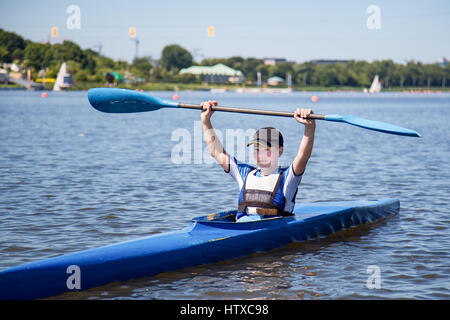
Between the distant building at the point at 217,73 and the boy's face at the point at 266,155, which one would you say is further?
the distant building at the point at 217,73

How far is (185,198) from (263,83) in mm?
190970

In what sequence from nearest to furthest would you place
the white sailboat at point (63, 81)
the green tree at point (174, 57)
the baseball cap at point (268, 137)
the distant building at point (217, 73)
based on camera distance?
the baseball cap at point (268, 137) → the white sailboat at point (63, 81) → the green tree at point (174, 57) → the distant building at point (217, 73)

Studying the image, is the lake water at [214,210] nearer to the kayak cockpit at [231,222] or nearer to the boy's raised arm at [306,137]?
the kayak cockpit at [231,222]

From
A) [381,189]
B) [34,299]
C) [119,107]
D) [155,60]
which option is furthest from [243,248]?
[155,60]

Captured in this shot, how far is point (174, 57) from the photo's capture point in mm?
170750

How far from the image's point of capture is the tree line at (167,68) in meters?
122

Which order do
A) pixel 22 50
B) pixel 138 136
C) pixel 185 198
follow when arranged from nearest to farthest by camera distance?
pixel 185 198, pixel 138 136, pixel 22 50

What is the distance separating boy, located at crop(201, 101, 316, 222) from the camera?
638cm

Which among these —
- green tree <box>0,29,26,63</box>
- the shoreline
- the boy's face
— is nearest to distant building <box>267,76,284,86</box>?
the shoreline

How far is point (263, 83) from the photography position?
19938 cm

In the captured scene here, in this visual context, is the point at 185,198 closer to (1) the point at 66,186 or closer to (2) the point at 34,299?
(1) the point at 66,186

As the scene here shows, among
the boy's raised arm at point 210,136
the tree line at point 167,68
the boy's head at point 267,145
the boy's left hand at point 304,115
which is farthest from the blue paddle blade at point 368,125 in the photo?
the tree line at point 167,68

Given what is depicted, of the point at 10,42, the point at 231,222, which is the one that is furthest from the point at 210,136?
the point at 10,42

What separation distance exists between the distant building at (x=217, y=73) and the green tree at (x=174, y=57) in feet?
10.0
